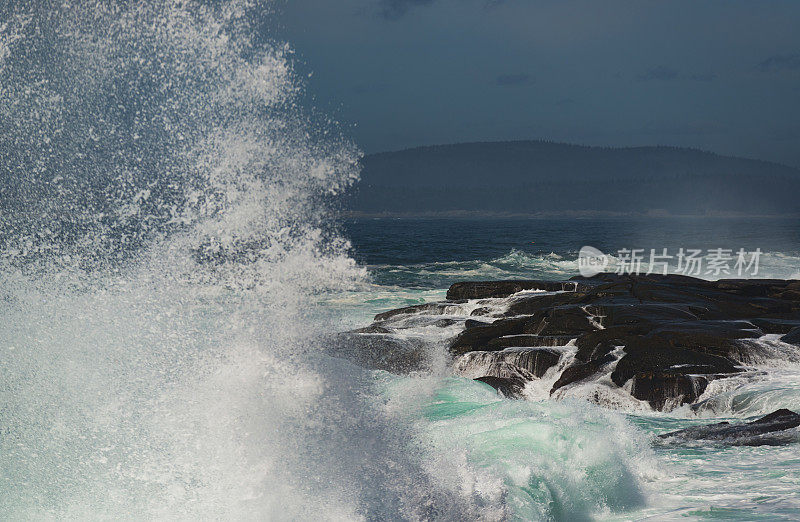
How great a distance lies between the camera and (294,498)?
190 inches

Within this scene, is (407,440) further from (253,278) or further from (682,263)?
(682,263)

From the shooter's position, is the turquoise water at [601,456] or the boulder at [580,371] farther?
the boulder at [580,371]

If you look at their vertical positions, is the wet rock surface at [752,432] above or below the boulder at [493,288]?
below

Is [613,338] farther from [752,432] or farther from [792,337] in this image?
[752,432]

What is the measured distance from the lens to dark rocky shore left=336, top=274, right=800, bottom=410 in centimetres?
970

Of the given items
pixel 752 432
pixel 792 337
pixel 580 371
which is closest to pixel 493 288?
pixel 580 371

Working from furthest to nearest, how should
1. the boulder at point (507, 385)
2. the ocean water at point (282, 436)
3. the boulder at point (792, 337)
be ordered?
the boulder at point (792, 337) → the boulder at point (507, 385) → the ocean water at point (282, 436)

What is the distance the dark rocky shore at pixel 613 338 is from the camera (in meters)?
9.70

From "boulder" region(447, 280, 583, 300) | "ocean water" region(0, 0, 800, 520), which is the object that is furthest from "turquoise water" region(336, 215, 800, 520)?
"boulder" region(447, 280, 583, 300)

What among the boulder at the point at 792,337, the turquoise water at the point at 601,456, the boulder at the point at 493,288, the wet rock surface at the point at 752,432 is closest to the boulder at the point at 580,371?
the turquoise water at the point at 601,456

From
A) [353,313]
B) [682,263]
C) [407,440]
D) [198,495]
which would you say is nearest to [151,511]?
[198,495]

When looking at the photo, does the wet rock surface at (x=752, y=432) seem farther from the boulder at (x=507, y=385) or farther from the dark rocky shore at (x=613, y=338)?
the boulder at (x=507, y=385)

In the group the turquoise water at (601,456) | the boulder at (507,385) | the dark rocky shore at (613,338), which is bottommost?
the boulder at (507,385)

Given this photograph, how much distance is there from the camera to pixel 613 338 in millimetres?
11094
